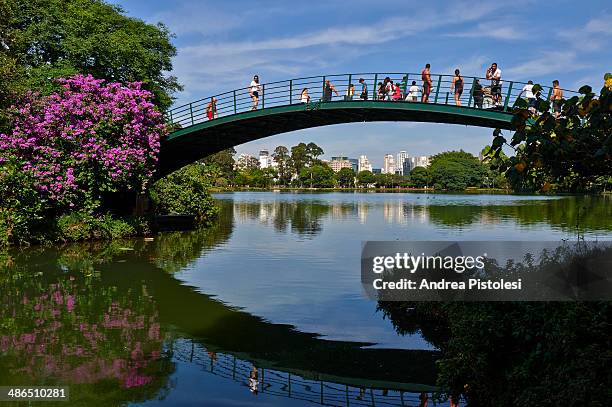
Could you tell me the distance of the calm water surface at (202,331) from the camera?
24.0 feet

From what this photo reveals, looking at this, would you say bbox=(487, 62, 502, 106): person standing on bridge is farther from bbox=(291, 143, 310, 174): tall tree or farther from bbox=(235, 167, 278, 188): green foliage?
bbox=(291, 143, 310, 174): tall tree

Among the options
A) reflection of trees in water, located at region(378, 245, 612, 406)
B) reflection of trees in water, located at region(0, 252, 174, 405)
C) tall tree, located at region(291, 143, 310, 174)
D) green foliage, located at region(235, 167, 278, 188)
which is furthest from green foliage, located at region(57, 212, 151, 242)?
tall tree, located at region(291, 143, 310, 174)

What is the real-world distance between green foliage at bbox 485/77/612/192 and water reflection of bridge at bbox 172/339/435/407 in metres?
3.22

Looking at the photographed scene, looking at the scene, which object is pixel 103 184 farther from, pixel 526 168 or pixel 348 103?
pixel 526 168

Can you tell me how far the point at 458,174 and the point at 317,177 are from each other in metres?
34.3

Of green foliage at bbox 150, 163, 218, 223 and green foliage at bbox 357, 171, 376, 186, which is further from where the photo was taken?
green foliage at bbox 357, 171, 376, 186

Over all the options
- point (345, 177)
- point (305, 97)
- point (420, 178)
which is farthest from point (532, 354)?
point (345, 177)

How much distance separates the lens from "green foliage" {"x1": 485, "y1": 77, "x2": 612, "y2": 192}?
189 inches

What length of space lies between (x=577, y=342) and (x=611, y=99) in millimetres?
2365

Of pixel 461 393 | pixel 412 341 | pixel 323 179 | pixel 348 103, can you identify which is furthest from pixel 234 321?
pixel 323 179

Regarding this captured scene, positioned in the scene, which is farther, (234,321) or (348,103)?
(348,103)

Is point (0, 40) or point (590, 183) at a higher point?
point (0, 40)

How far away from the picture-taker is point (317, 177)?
13450 centimetres

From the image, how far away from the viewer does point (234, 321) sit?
10773mm
